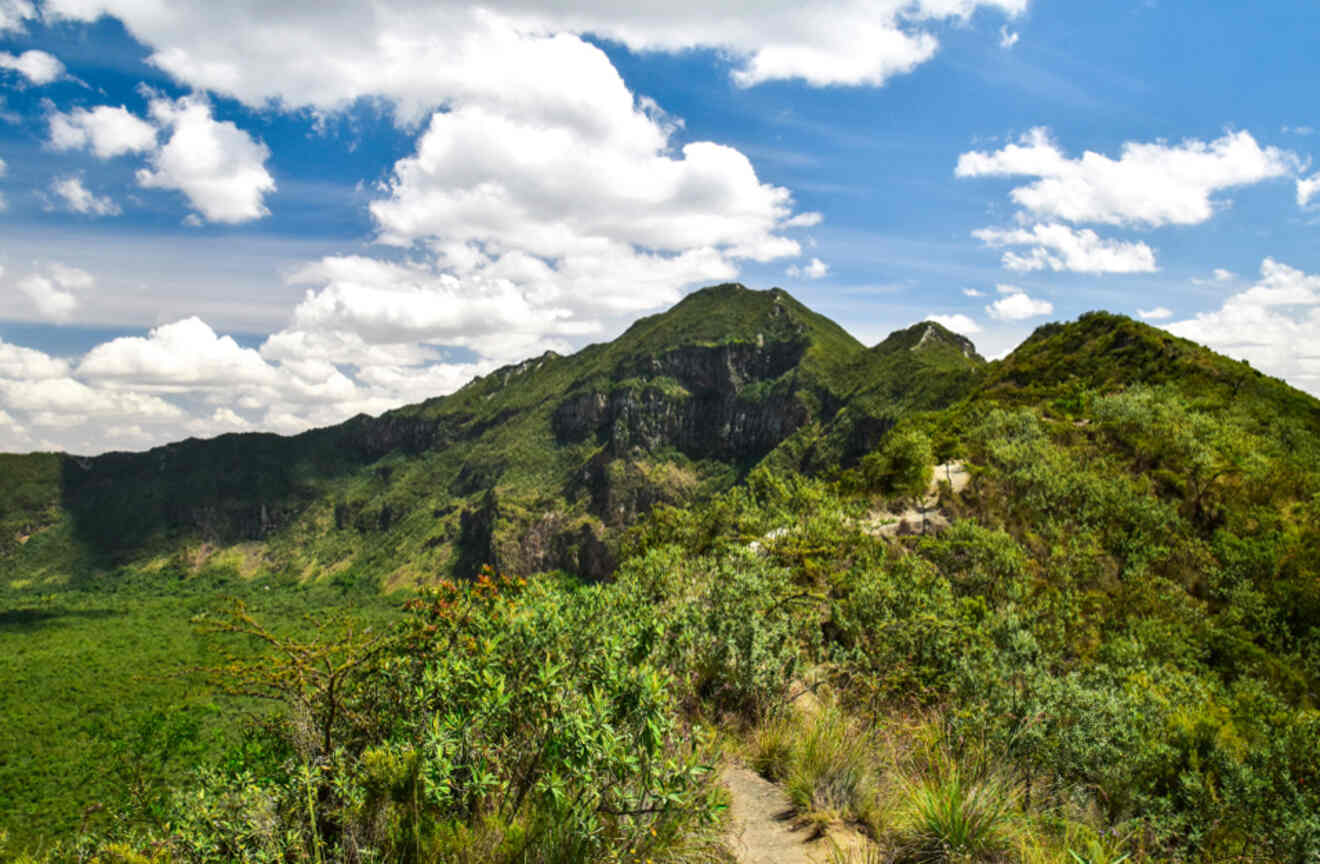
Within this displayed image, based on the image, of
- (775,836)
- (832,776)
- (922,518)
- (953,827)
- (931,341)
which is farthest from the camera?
(931,341)

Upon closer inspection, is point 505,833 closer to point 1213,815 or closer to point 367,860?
point 367,860

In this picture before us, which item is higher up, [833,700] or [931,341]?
[931,341]

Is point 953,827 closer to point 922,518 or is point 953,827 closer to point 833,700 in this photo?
point 833,700

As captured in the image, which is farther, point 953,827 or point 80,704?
point 80,704

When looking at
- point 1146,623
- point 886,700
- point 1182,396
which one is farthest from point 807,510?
point 1182,396

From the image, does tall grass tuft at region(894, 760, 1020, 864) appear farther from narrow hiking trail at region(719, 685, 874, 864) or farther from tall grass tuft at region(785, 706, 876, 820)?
tall grass tuft at region(785, 706, 876, 820)

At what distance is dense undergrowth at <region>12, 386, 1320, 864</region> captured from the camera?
14.8 ft

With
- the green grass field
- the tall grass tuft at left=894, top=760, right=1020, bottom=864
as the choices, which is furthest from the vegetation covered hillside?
the green grass field

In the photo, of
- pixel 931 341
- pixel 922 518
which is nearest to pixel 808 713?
pixel 922 518

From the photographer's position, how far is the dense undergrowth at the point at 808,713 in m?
4.52

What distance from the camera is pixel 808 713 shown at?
8.23 m

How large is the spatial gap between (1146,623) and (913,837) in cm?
1764

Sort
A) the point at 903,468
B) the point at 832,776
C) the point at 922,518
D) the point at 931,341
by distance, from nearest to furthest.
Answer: the point at 832,776 < the point at 922,518 < the point at 903,468 < the point at 931,341

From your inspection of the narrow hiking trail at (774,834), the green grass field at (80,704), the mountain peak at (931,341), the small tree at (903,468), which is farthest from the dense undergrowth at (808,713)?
the mountain peak at (931,341)
